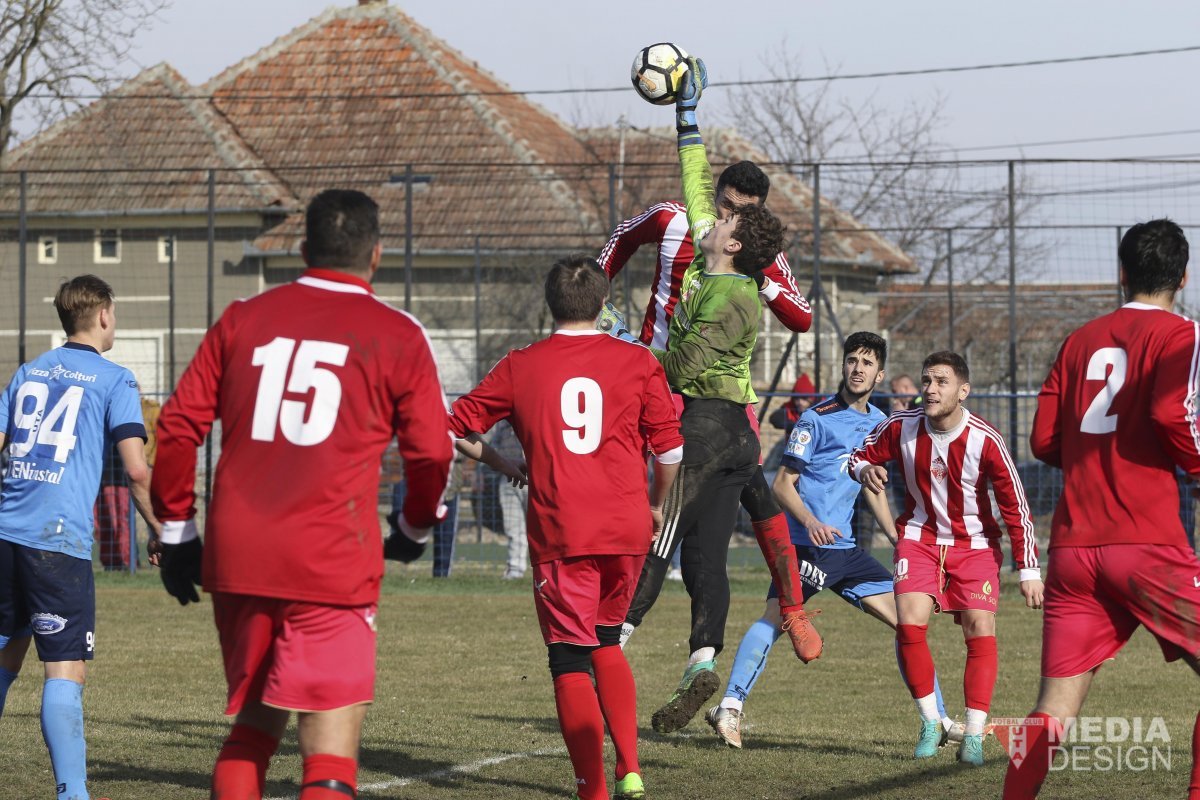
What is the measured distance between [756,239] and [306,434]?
3.03 m

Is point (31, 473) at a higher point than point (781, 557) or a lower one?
higher

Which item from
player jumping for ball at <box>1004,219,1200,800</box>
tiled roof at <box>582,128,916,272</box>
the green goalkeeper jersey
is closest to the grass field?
player jumping for ball at <box>1004,219,1200,800</box>

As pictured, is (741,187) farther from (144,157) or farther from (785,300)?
(144,157)

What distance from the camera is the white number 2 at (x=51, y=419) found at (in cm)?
598

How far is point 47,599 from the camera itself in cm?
604

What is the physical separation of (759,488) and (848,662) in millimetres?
4047

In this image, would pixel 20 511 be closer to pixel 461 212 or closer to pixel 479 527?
pixel 479 527

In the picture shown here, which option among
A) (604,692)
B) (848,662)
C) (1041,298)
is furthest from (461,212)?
(604,692)

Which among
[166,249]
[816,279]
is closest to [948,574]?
[816,279]

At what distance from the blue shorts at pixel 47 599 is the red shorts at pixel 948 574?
365 centimetres

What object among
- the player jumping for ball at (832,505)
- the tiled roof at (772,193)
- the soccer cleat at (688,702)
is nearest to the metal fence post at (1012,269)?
the tiled roof at (772,193)

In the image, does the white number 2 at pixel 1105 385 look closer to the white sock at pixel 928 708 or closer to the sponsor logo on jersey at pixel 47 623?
the white sock at pixel 928 708

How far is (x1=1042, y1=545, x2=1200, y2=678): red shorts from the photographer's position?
500cm

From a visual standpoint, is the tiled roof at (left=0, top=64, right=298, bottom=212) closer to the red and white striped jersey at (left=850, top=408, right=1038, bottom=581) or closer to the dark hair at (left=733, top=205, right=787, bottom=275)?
the red and white striped jersey at (left=850, top=408, right=1038, bottom=581)
